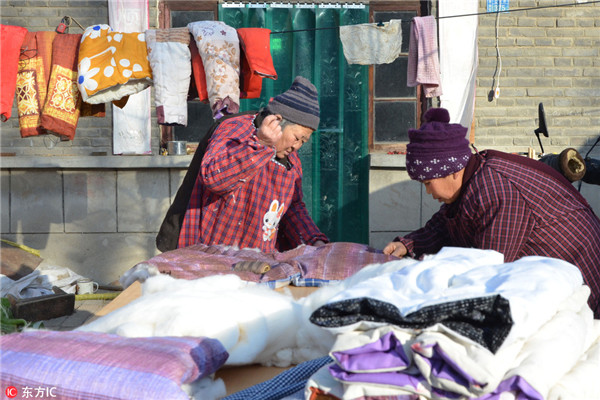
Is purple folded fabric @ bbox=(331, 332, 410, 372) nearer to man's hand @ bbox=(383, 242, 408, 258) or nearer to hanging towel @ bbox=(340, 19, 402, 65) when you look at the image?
man's hand @ bbox=(383, 242, 408, 258)

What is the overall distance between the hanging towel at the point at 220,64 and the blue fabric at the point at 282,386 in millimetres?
3270

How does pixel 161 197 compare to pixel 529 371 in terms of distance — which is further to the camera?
pixel 161 197

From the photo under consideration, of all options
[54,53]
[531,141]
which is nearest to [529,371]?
[54,53]

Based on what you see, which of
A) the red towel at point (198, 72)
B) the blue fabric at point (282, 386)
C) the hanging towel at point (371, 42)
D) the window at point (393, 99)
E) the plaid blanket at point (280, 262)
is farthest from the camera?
the window at point (393, 99)

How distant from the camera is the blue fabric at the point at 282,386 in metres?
1.42

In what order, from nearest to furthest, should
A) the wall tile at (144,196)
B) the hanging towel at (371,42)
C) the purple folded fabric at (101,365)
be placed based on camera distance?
the purple folded fabric at (101,365)
the hanging towel at (371,42)
the wall tile at (144,196)

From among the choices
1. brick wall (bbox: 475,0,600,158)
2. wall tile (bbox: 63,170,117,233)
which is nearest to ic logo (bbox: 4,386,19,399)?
wall tile (bbox: 63,170,117,233)

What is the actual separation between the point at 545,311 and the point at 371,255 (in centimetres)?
156

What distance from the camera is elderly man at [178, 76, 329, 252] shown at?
115 inches

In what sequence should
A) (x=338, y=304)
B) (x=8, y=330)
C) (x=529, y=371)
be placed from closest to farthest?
(x=529, y=371) < (x=338, y=304) < (x=8, y=330)

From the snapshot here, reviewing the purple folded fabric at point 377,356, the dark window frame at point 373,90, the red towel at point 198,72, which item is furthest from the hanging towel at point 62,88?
the purple folded fabric at point 377,356

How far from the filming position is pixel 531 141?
704 centimetres

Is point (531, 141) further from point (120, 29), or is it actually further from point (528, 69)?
point (120, 29)

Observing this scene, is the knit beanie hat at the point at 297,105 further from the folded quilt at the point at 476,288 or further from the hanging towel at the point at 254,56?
the folded quilt at the point at 476,288
